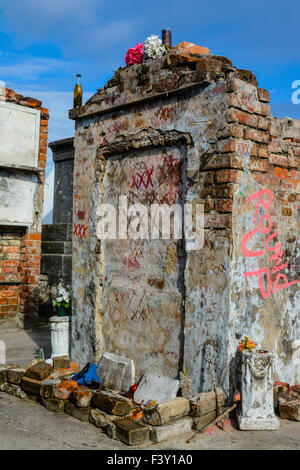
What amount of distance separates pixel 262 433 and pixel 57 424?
1.66 metres

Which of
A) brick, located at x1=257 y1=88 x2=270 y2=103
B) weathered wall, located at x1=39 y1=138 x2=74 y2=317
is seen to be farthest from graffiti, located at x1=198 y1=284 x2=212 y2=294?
weathered wall, located at x1=39 y1=138 x2=74 y2=317

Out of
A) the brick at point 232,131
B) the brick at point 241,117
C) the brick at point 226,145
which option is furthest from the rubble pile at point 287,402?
the brick at point 241,117

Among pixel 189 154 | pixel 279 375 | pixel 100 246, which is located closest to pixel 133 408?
pixel 279 375

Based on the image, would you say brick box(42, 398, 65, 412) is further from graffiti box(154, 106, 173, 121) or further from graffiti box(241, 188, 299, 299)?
graffiti box(154, 106, 173, 121)

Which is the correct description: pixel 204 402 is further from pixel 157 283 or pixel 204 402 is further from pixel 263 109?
pixel 263 109

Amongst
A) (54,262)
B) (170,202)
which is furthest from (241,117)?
(54,262)

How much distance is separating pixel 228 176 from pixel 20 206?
16.8ft

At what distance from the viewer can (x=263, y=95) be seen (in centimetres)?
415

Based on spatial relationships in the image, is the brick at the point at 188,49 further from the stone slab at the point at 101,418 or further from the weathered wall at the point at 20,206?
the weathered wall at the point at 20,206

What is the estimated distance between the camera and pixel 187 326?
4.08m

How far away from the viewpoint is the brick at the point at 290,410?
3793 mm

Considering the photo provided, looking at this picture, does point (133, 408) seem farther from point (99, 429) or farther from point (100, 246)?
point (100, 246)

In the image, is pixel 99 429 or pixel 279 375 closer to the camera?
pixel 99 429
